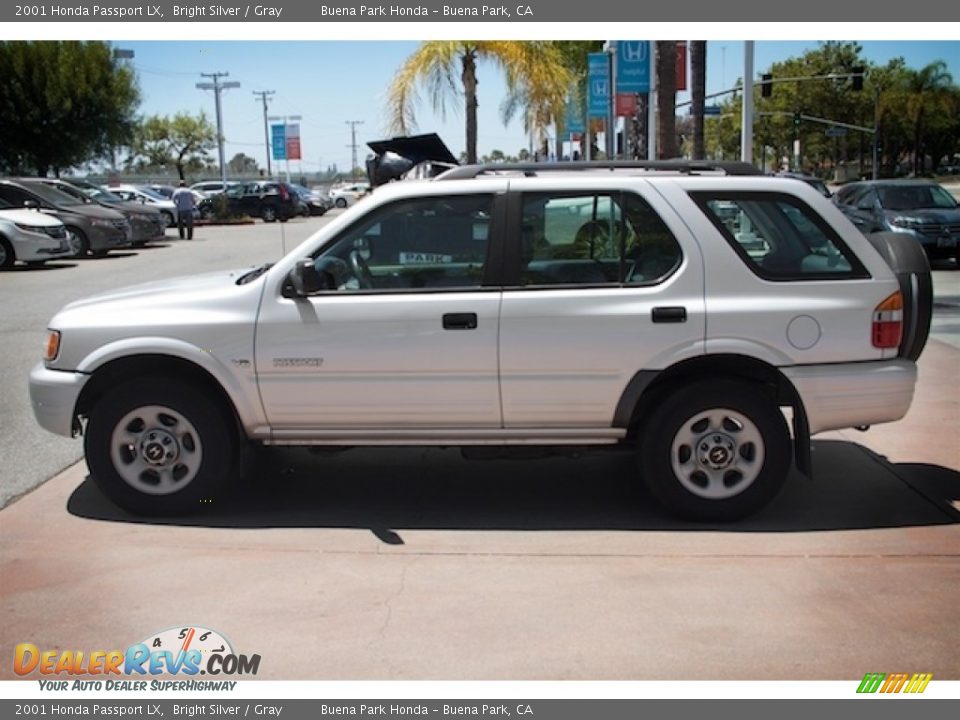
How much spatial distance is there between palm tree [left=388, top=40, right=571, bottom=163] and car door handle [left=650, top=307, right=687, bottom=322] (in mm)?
17818

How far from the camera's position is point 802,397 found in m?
5.56

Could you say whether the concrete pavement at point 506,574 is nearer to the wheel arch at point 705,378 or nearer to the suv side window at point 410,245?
the wheel arch at point 705,378

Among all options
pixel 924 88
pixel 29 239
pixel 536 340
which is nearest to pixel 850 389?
pixel 536 340

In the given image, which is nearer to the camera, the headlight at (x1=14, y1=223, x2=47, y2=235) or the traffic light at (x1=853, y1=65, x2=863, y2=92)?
the headlight at (x1=14, y1=223, x2=47, y2=235)

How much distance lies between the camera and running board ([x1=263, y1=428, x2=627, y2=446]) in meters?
5.69

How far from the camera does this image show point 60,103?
131ft

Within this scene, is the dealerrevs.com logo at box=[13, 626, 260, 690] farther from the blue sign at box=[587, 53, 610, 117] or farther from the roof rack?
the blue sign at box=[587, 53, 610, 117]

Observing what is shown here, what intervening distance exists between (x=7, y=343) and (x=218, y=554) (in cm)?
763

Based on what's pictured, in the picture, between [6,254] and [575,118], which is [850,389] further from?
[575,118]

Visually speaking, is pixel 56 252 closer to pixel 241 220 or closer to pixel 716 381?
pixel 716 381

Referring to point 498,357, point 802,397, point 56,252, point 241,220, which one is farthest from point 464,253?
point 241,220

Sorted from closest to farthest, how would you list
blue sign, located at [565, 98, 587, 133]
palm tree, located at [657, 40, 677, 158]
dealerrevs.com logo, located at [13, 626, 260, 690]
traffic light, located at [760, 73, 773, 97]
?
dealerrevs.com logo, located at [13, 626, 260, 690] < palm tree, located at [657, 40, 677, 158] < traffic light, located at [760, 73, 773, 97] < blue sign, located at [565, 98, 587, 133]

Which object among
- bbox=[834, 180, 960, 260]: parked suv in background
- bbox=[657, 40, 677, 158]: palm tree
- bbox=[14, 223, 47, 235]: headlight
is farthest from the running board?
bbox=[14, 223, 47, 235]: headlight

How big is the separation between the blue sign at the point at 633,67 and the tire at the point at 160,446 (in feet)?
48.6
